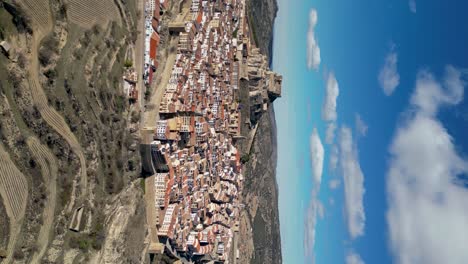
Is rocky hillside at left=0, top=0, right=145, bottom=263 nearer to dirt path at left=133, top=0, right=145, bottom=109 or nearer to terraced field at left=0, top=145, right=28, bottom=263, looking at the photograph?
terraced field at left=0, top=145, right=28, bottom=263

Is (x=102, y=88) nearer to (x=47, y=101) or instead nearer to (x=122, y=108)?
(x=122, y=108)

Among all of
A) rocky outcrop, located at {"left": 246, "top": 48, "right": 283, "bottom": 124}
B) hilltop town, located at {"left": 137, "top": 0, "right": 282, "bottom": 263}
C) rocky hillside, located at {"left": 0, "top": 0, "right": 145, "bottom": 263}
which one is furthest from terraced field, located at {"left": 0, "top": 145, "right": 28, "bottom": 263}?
rocky outcrop, located at {"left": 246, "top": 48, "right": 283, "bottom": 124}

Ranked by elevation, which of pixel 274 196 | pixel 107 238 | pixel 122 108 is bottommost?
pixel 107 238

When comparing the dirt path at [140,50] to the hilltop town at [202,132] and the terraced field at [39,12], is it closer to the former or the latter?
the hilltop town at [202,132]

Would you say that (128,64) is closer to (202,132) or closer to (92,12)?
(92,12)

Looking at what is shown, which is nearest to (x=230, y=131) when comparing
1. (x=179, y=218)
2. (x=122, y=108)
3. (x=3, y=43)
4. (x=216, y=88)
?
(x=216, y=88)

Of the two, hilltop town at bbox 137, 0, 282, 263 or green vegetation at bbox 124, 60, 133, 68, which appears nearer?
green vegetation at bbox 124, 60, 133, 68

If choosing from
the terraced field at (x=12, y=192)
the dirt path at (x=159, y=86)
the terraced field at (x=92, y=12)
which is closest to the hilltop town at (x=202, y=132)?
the dirt path at (x=159, y=86)
